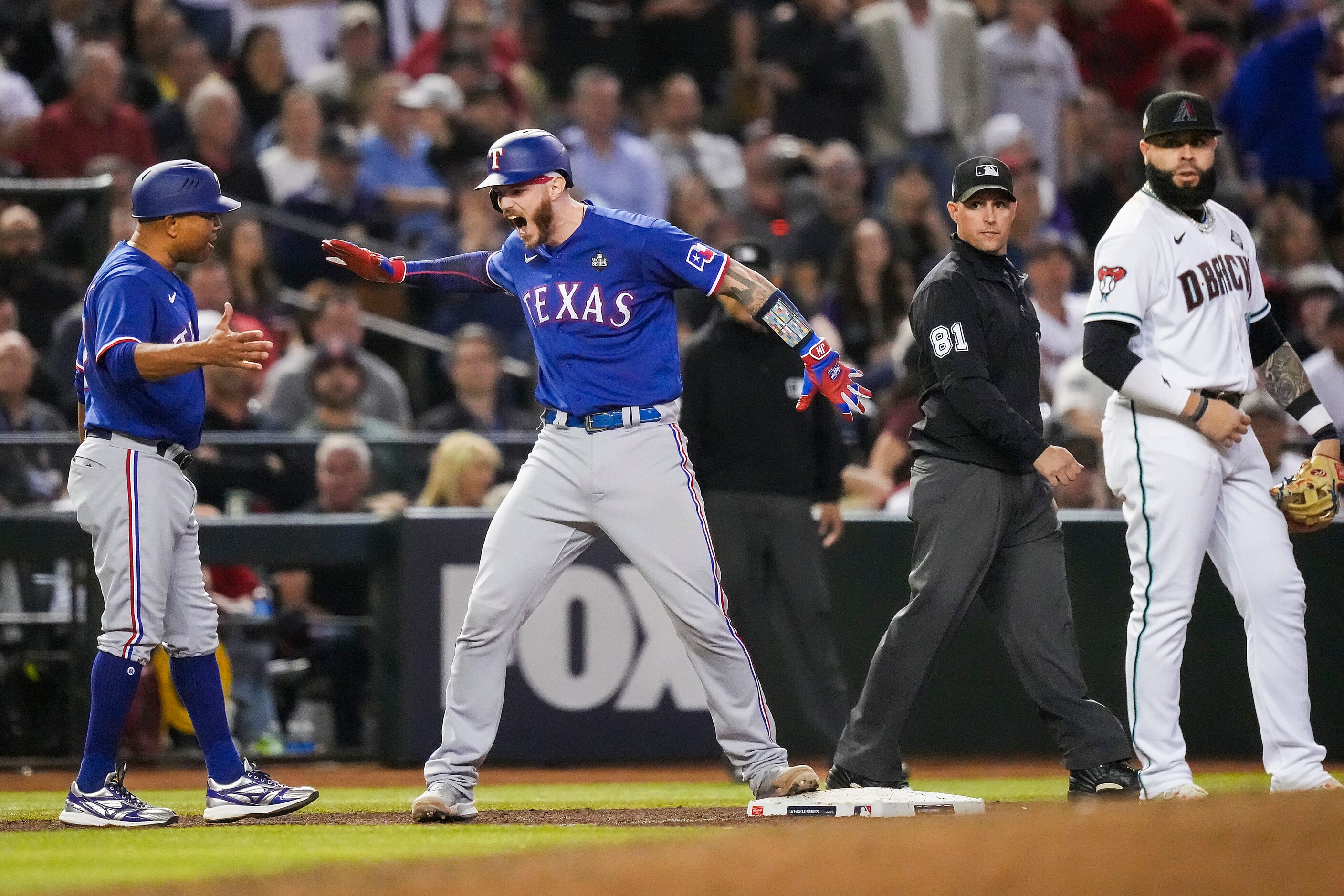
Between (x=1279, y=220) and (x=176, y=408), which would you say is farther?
(x=1279, y=220)

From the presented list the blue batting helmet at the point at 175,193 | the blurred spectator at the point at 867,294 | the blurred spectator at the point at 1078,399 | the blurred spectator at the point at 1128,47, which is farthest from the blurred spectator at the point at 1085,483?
the blurred spectator at the point at 1128,47

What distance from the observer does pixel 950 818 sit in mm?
5570

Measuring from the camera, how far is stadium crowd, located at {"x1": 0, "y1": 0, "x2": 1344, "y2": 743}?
10.0 meters

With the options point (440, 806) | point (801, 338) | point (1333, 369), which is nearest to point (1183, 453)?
point (801, 338)

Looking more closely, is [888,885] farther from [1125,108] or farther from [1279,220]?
[1125,108]

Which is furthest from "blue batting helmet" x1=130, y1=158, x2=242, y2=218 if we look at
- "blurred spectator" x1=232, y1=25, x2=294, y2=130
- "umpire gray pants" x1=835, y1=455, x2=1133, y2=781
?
"blurred spectator" x1=232, y1=25, x2=294, y2=130

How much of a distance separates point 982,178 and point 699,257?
0.96 metres

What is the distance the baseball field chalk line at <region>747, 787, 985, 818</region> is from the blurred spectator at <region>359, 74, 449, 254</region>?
24.4ft

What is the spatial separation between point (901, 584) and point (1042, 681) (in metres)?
3.04

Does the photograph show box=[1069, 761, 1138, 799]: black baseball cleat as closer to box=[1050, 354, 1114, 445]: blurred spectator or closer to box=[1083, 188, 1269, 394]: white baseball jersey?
box=[1083, 188, 1269, 394]: white baseball jersey

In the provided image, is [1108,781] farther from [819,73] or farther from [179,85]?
[819,73]

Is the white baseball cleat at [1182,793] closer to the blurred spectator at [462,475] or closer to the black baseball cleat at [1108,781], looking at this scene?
the black baseball cleat at [1108,781]

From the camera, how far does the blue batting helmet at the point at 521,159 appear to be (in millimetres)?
6105

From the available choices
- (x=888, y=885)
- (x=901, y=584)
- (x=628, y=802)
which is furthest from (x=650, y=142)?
(x=888, y=885)
